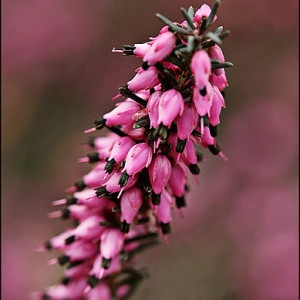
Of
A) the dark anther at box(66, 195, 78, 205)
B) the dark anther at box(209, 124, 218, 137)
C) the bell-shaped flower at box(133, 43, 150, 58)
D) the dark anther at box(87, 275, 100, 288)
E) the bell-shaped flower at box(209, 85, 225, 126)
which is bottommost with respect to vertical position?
the dark anther at box(87, 275, 100, 288)

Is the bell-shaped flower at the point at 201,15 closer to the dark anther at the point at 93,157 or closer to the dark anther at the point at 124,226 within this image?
the dark anther at the point at 93,157

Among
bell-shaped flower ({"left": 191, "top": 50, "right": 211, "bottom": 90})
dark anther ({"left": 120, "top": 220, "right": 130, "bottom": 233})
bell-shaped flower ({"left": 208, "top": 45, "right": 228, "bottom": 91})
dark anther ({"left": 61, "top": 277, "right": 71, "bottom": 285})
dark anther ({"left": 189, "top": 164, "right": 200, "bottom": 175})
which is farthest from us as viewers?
dark anther ({"left": 61, "top": 277, "right": 71, "bottom": 285})

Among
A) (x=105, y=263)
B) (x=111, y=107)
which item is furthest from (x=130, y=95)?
(x=111, y=107)

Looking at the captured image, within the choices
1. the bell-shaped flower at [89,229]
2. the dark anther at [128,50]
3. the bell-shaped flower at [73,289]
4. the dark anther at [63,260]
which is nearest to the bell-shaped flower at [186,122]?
the dark anther at [128,50]

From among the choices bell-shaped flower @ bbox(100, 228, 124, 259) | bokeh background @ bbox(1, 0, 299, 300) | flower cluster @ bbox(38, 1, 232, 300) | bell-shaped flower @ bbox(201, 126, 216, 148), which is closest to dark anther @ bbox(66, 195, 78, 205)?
flower cluster @ bbox(38, 1, 232, 300)

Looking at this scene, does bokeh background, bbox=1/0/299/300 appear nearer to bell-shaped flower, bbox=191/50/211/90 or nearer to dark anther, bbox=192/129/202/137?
dark anther, bbox=192/129/202/137

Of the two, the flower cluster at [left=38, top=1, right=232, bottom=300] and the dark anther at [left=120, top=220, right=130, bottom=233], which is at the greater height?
the flower cluster at [left=38, top=1, right=232, bottom=300]

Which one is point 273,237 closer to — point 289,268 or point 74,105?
point 289,268
